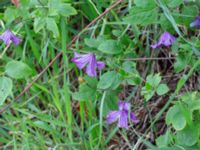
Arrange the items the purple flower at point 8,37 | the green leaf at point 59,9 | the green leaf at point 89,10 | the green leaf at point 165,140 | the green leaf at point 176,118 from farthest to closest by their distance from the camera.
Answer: the green leaf at point 89,10 < the purple flower at point 8,37 < the green leaf at point 59,9 < the green leaf at point 165,140 < the green leaf at point 176,118

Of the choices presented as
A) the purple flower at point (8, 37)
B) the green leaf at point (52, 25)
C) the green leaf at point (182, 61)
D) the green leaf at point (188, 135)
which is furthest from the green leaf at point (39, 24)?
the green leaf at point (188, 135)

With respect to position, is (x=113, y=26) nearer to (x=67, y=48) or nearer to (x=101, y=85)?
(x=67, y=48)

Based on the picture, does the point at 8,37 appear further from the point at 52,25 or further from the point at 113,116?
the point at 113,116

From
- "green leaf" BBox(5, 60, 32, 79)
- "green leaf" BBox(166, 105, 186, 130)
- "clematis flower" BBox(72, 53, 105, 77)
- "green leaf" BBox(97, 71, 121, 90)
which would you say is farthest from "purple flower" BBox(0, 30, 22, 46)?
"green leaf" BBox(166, 105, 186, 130)

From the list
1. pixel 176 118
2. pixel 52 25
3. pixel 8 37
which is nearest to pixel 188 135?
pixel 176 118

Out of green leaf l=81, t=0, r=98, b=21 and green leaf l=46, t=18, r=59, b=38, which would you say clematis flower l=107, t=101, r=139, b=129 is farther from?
green leaf l=81, t=0, r=98, b=21

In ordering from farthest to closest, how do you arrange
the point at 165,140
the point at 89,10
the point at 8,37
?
the point at 89,10, the point at 8,37, the point at 165,140

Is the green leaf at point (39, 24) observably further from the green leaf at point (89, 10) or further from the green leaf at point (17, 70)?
the green leaf at point (89, 10)
